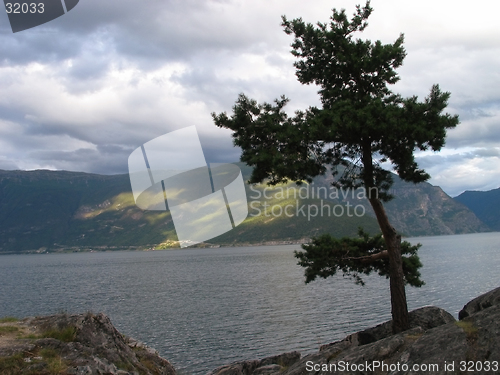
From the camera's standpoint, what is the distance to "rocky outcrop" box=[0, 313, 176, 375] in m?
13.8

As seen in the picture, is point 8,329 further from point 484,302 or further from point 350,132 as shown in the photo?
point 484,302

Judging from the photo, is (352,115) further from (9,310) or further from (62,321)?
(9,310)

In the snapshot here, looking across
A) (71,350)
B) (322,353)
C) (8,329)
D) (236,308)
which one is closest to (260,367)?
(322,353)

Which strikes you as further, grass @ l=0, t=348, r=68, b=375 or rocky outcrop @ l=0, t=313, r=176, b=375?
rocky outcrop @ l=0, t=313, r=176, b=375

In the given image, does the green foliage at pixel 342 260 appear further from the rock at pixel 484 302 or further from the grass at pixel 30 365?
the grass at pixel 30 365

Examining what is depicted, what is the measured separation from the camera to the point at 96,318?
57.7 feet

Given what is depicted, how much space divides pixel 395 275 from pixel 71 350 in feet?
47.3

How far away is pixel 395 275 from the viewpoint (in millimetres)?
19406

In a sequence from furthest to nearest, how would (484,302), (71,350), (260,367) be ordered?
(260,367), (484,302), (71,350)

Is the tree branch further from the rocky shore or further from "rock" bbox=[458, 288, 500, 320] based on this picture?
"rock" bbox=[458, 288, 500, 320]

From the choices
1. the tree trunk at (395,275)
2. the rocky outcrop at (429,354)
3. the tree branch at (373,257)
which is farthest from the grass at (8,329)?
the tree trunk at (395,275)

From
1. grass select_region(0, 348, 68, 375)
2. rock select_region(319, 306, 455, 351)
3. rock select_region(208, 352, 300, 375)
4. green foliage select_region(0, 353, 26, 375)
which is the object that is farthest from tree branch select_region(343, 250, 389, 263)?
green foliage select_region(0, 353, 26, 375)

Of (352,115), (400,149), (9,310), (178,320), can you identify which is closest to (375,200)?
(400,149)

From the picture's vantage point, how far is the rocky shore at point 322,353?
12.1 metres
